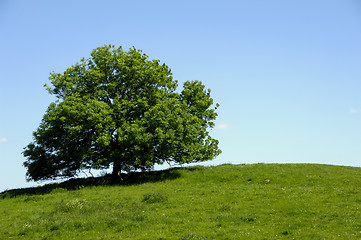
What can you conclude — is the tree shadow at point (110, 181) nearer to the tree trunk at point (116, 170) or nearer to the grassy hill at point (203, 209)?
the tree trunk at point (116, 170)

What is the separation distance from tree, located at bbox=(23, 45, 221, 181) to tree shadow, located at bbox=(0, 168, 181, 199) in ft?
4.89

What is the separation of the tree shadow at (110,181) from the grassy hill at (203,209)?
0.69 m

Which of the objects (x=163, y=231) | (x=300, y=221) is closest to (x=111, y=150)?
(x=163, y=231)

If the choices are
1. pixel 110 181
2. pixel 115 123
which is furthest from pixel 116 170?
pixel 115 123

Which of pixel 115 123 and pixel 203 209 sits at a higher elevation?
pixel 115 123

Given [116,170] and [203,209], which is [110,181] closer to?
[116,170]

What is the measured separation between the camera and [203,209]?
24.6 metres

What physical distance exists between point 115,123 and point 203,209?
18.4 m

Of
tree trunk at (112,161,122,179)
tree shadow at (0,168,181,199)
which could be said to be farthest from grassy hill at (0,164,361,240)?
tree trunk at (112,161,122,179)

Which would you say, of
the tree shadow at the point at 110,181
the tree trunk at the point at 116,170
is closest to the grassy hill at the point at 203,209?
the tree shadow at the point at 110,181

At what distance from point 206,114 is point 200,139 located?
4403mm

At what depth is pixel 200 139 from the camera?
41.8m

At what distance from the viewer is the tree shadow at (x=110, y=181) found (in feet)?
125

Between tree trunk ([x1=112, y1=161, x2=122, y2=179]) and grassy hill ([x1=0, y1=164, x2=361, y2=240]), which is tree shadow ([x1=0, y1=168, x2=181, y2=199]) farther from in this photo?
grassy hill ([x1=0, y1=164, x2=361, y2=240])
